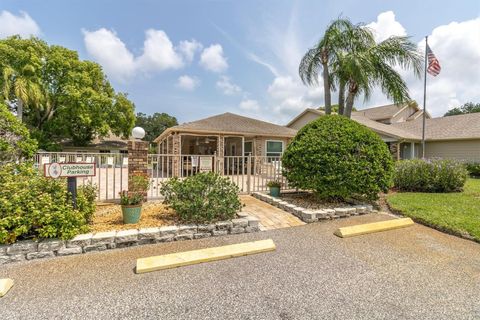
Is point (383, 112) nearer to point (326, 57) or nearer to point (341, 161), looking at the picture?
point (326, 57)

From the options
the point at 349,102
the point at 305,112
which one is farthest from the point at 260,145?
the point at 305,112

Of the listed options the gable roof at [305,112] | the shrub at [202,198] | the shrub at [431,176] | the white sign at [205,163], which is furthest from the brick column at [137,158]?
the gable roof at [305,112]

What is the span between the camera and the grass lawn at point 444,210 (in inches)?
A: 181

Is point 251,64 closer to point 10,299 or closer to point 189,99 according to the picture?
point 189,99

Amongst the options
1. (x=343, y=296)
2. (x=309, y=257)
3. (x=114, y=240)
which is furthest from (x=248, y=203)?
(x=343, y=296)

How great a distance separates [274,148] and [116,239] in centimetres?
1231

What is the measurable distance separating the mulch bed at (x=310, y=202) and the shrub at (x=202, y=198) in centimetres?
215

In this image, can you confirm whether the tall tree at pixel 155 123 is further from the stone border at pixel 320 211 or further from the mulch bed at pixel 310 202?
the stone border at pixel 320 211

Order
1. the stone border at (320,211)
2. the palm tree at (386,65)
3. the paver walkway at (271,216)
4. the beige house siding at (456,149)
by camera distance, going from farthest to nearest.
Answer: the beige house siding at (456,149) < the palm tree at (386,65) < the stone border at (320,211) < the paver walkway at (271,216)

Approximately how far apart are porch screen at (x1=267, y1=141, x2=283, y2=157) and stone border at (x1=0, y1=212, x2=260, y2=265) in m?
10.6

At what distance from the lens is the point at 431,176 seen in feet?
27.5

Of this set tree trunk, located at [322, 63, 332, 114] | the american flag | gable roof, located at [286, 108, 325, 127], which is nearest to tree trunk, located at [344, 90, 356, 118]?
tree trunk, located at [322, 63, 332, 114]

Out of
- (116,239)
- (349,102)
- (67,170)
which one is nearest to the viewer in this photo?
(116,239)

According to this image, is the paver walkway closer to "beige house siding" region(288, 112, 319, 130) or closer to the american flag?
the american flag
